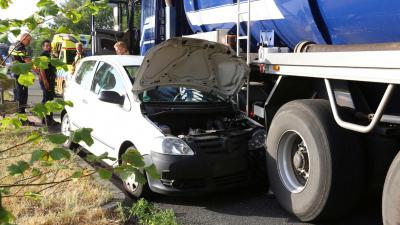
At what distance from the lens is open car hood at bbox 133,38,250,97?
5.47m

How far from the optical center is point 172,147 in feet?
15.6

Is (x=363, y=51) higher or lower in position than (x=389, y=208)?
higher

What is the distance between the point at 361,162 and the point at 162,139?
6.36ft

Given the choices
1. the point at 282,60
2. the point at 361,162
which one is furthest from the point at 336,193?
the point at 282,60

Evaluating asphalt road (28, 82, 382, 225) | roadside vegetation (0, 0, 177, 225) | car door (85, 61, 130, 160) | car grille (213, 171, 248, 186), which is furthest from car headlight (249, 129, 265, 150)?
car door (85, 61, 130, 160)

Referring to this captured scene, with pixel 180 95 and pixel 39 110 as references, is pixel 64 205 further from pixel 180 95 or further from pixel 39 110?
pixel 39 110

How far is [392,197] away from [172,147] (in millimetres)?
2255

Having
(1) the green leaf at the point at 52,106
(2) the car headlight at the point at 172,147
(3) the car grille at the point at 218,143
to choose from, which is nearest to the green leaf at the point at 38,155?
(1) the green leaf at the point at 52,106

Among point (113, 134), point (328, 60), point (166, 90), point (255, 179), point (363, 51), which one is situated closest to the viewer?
point (363, 51)

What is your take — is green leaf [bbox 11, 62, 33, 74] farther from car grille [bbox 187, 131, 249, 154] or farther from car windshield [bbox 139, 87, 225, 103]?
car windshield [bbox 139, 87, 225, 103]

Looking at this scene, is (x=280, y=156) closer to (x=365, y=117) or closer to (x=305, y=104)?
(x=305, y=104)

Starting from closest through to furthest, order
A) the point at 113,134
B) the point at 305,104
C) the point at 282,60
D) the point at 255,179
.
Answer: the point at 305,104 < the point at 282,60 < the point at 255,179 < the point at 113,134

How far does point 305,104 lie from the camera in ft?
13.8

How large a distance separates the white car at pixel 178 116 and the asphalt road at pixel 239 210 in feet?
0.79
